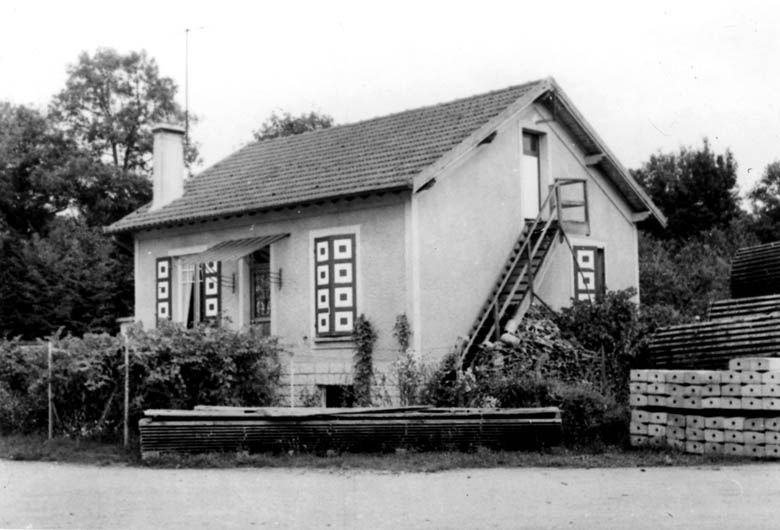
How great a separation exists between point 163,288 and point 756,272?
13.0 metres

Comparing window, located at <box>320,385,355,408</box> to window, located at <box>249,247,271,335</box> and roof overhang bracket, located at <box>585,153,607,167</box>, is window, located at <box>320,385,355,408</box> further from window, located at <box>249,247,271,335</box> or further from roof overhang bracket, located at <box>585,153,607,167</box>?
roof overhang bracket, located at <box>585,153,607,167</box>

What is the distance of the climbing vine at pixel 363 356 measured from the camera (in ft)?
66.1

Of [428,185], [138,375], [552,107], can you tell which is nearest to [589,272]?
[552,107]

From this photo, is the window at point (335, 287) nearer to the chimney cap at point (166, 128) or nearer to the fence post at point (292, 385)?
the fence post at point (292, 385)

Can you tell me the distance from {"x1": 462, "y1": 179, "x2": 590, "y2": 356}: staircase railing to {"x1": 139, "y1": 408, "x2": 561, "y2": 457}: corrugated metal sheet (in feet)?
13.9

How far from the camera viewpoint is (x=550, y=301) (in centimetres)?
2291

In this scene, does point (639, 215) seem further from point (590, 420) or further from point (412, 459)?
point (412, 459)

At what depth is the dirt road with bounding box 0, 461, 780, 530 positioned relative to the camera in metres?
9.53

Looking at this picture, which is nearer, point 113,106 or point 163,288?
point 163,288

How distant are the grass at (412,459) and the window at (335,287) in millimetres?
6105

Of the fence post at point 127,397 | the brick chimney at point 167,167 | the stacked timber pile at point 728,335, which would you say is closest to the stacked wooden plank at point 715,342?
the stacked timber pile at point 728,335

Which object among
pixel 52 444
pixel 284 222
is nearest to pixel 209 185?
pixel 284 222

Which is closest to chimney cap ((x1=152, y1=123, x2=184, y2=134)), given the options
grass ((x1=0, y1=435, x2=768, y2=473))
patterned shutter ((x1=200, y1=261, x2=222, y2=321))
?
patterned shutter ((x1=200, y1=261, x2=222, y2=321))

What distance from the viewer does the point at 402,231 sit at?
66.0 feet
